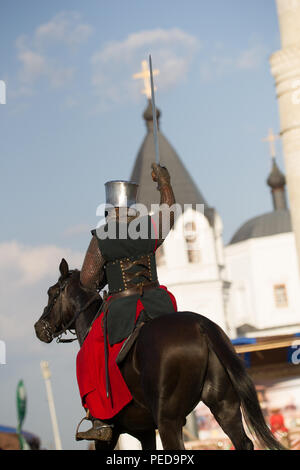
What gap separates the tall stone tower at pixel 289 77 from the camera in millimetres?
17000

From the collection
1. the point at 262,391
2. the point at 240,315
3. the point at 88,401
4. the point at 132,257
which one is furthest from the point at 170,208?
the point at 240,315

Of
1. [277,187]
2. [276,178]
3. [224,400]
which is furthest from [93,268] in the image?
[277,187]

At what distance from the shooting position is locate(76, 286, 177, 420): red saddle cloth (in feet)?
18.0

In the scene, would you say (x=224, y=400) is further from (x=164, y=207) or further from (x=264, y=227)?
(x=264, y=227)

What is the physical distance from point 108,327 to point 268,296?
167 ft

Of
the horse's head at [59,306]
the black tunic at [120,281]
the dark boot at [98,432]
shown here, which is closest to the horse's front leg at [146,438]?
the dark boot at [98,432]

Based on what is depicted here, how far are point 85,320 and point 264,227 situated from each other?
52.1 metres

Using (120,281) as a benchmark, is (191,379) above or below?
below

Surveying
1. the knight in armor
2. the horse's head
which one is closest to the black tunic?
the knight in armor

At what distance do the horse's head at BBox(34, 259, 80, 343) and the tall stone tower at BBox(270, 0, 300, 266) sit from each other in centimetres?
1143

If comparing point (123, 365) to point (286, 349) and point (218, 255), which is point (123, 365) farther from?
point (218, 255)

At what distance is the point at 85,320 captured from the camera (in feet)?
19.9

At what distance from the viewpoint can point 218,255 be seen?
46.0 metres

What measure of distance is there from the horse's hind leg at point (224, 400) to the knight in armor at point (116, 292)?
23.8 inches
